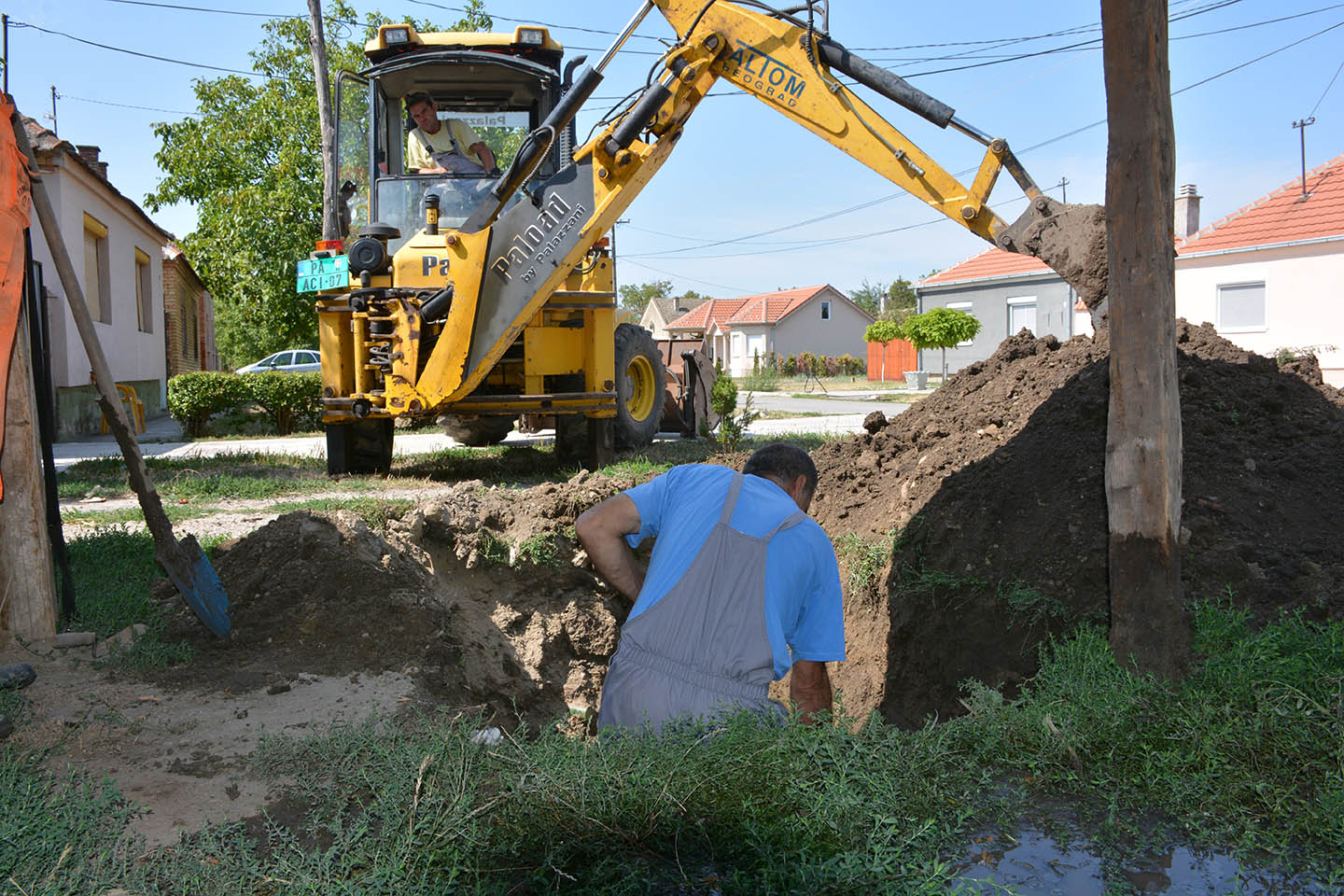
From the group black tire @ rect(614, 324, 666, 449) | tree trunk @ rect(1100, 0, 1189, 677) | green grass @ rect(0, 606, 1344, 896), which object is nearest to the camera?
green grass @ rect(0, 606, 1344, 896)

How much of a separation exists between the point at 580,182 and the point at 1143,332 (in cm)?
553

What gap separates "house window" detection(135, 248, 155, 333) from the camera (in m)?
21.9

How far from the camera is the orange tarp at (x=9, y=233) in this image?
3.86 meters

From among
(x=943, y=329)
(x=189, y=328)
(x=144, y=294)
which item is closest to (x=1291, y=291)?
(x=943, y=329)

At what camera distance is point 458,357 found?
312 inches

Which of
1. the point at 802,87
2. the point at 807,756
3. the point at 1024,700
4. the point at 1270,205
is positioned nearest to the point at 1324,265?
the point at 1270,205

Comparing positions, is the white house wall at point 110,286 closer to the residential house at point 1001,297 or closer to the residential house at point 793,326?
the residential house at point 1001,297

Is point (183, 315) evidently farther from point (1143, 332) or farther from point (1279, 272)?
point (1143, 332)

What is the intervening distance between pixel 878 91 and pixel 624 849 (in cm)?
583

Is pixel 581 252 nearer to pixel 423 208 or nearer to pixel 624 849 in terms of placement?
pixel 423 208

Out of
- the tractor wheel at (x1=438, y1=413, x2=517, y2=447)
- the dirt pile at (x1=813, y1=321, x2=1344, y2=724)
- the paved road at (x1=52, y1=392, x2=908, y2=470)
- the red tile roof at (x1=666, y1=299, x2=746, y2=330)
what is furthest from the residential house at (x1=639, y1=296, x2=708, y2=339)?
the dirt pile at (x1=813, y1=321, x2=1344, y2=724)

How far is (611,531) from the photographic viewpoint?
11.6 ft

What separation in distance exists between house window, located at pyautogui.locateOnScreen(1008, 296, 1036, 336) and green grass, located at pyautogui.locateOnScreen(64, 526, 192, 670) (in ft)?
108

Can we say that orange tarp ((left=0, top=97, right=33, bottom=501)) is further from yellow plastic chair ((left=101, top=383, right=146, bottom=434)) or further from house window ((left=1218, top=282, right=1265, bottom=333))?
house window ((left=1218, top=282, right=1265, bottom=333))
